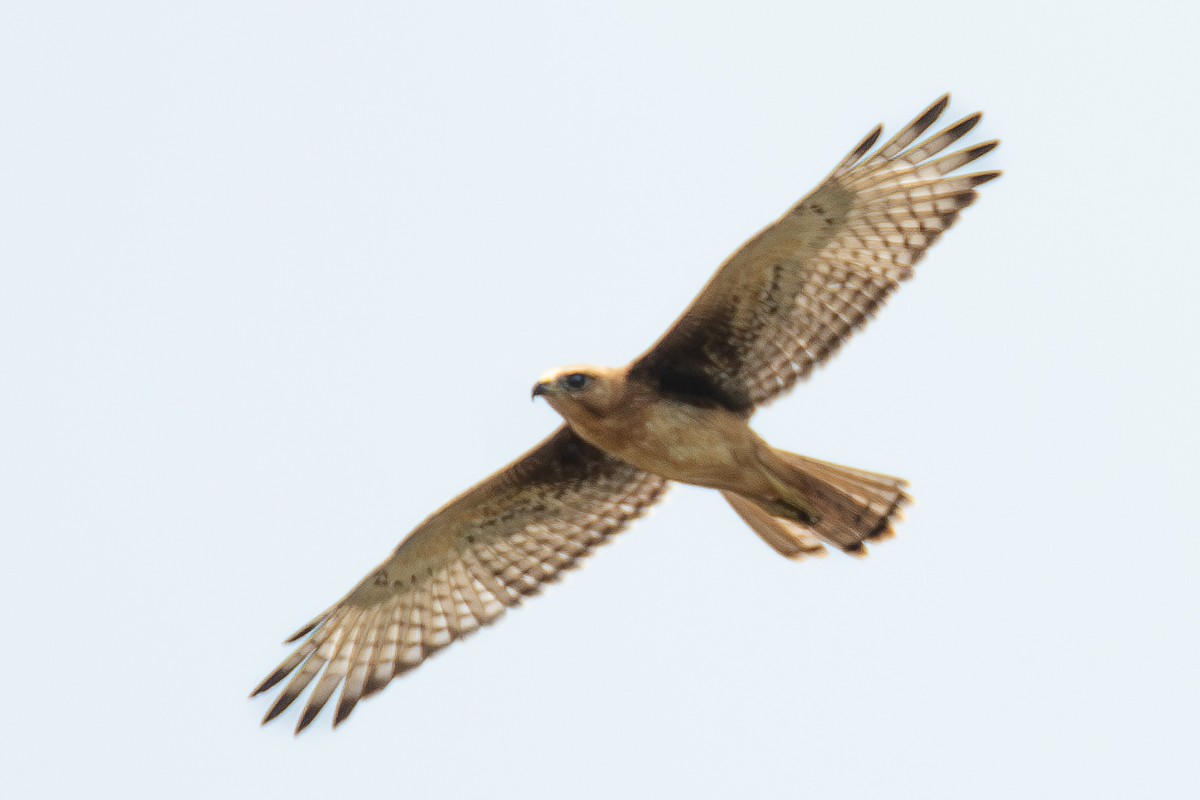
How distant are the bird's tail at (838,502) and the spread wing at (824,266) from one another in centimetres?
63

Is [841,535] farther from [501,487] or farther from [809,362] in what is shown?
[501,487]

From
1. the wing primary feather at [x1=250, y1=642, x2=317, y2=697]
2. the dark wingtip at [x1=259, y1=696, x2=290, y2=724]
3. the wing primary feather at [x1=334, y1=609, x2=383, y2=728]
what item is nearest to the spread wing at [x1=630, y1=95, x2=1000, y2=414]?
the wing primary feather at [x1=334, y1=609, x2=383, y2=728]

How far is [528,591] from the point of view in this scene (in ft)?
37.7

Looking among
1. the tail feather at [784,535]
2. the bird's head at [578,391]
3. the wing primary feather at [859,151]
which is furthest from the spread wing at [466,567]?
the wing primary feather at [859,151]

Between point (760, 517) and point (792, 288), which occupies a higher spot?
point (792, 288)

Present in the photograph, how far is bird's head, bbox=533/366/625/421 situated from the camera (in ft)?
33.0

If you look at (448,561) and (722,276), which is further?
(448,561)

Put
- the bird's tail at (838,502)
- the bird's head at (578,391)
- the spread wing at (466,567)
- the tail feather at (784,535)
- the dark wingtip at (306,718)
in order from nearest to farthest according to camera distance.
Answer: the bird's head at (578,391) → the bird's tail at (838,502) → the tail feather at (784,535) → the dark wingtip at (306,718) → the spread wing at (466,567)

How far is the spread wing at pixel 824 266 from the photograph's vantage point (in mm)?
10289

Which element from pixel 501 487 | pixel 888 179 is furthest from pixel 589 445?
pixel 888 179

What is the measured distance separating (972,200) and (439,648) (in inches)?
163

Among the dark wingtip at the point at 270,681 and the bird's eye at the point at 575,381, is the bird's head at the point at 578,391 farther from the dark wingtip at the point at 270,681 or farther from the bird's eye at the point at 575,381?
the dark wingtip at the point at 270,681

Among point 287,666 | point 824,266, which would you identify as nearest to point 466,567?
point 287,666

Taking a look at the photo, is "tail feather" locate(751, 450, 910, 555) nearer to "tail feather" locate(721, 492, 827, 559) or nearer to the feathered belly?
"tail feather" locate(721, 492, 827, 559)
